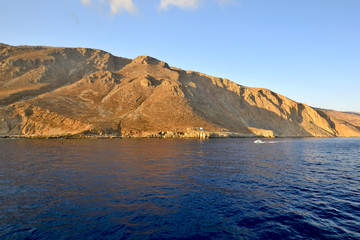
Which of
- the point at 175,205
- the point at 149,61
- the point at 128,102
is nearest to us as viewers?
the point at 175,205

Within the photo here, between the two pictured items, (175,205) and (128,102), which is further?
(128,102)

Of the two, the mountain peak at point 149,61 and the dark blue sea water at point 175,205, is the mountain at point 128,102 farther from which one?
the dark blue sea water at point 175,205

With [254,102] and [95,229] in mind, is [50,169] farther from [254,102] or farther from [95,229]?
[254,102]

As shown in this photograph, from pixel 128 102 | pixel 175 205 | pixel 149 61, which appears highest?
pixel 149 61

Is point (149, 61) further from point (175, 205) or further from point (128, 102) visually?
point (175, 205)

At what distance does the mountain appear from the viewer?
91.6 m

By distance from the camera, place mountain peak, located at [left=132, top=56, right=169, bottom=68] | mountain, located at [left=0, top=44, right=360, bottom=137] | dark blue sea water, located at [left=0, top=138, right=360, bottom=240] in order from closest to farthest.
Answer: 1. dark blue sea water, located at [left=0, top=138, right=360, bottom=240]
2. mountain, located at [left=0, top=44, right=360, bottom=137]
3. mountain peak, located at [left=132, top=56, right=169, bottom=68]

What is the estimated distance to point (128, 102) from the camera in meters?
112

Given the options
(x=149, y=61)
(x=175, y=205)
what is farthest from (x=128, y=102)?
(x=175, y=205)

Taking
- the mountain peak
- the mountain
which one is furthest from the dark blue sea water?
the mountain peak

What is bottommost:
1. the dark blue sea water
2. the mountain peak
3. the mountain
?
the dark blue sea water

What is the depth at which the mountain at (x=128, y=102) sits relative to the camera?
91562mm

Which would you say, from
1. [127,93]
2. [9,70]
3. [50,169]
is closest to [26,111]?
[127,93]

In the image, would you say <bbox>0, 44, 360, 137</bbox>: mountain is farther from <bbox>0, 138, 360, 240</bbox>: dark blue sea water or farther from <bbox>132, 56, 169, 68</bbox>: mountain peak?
<bbox>0, 138, 360, 240</bbox>: dark blue sea water
